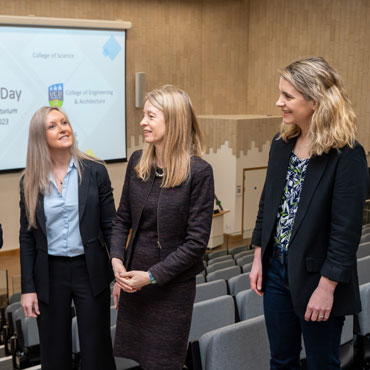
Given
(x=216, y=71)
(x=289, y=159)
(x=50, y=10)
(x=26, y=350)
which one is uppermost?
(x=50, y=10)

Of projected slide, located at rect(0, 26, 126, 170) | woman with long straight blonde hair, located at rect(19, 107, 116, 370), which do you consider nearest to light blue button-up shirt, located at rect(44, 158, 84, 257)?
woman with long straight blonde hair, located at rect(19, 107, 116, 370)

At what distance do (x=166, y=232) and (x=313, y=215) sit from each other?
0.65m

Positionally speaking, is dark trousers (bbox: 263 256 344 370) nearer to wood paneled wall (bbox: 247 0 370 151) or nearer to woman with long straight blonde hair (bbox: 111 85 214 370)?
woman with long straight blonde hair (bbox: 111 85 214 370)

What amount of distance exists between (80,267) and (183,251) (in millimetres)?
676

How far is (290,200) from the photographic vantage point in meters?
2.29

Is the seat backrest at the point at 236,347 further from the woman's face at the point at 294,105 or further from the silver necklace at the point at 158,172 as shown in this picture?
the woman's face at the point at 294,105

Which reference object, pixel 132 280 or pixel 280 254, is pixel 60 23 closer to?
pixel 132 280

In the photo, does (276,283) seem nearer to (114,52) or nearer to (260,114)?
(114,52)

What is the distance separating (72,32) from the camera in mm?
10266

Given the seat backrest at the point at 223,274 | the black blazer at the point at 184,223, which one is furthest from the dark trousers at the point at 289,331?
the seat backrest at the point at 223,274

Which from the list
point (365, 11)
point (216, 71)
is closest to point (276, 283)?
point (365, 11)

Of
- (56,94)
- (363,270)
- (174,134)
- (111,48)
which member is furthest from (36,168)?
(111,48)

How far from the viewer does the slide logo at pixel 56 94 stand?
401 inches

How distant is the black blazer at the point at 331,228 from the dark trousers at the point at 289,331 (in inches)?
3.8
